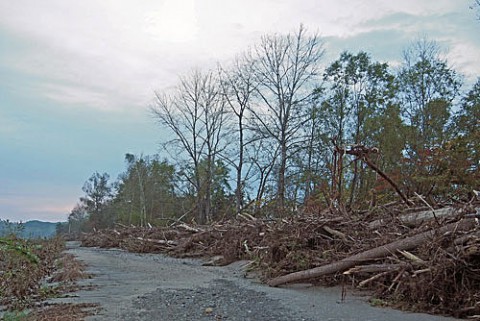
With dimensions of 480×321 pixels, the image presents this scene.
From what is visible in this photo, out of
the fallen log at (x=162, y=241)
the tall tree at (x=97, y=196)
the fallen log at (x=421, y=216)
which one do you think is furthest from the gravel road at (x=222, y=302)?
the tall tree at (x=97, y=196)

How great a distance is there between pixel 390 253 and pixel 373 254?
28cm

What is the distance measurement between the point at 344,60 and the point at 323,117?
→ 3.89 meters

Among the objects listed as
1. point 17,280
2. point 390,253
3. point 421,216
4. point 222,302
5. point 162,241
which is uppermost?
point 421,216

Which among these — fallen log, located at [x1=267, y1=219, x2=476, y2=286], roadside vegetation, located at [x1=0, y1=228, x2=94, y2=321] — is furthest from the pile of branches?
fallen log, located at [x1=267, y1=219, x2=476, y2=286]

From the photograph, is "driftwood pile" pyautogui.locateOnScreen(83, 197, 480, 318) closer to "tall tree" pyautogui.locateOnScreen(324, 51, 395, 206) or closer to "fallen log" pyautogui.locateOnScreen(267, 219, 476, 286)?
"fallen log" pyautogui.locateOnScreen(267, 219, 476, 286)

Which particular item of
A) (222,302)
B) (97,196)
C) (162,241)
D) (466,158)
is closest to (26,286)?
(222,302)

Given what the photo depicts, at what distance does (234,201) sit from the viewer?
1473 inches

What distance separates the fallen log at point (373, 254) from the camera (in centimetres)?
598

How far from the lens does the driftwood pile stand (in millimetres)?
5484

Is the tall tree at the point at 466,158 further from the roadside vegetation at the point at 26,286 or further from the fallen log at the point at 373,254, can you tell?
the roadside vegetation at the point at 26,286

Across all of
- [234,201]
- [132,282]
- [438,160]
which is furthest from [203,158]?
[132,282]

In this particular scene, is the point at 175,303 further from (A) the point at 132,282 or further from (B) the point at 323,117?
(B) the point at 323,117

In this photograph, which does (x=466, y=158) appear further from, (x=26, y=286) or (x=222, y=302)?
(x=26, y=286)

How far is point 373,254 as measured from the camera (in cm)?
682
